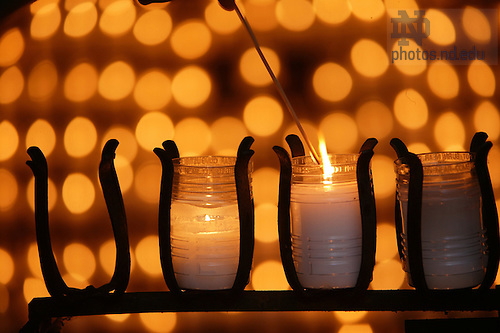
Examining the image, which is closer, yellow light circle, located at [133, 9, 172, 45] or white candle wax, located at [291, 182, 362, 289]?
white candle wax, located at [291, 182, 362, 289]

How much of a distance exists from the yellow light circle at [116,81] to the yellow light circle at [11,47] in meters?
0.15

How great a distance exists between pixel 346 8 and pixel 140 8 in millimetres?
337

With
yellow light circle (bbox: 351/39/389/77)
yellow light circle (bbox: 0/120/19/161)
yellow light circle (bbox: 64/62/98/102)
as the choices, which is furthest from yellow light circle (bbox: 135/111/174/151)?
yellow light circle (bbox: 351/39/389/77)

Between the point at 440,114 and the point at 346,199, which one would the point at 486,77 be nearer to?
the point at 440,114

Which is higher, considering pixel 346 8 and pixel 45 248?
pixel 346 8

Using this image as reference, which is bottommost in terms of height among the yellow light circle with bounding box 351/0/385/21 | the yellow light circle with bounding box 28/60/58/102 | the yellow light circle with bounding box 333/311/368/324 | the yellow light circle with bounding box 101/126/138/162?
the yellow light circle with bounding box 333/311/368/324

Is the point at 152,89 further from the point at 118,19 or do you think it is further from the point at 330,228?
the point at 330,228

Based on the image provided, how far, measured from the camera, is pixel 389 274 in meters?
0.73

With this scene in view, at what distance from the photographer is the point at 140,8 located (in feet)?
2.50

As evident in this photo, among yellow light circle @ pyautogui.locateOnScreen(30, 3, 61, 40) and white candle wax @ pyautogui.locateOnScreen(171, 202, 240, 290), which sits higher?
yellow light circle @ pyautogui.locateOnScreen(30, 3, 61, 40)

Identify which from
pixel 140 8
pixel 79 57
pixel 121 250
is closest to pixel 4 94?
pixel 79 57

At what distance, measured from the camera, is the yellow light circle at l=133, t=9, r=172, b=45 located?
755 millimetres

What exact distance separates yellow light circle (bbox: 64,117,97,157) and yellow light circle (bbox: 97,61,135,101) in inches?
2.3

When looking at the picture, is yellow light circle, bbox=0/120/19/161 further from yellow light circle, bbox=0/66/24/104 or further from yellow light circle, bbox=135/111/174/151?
yellow light circle, bbox=135/111/174/151
